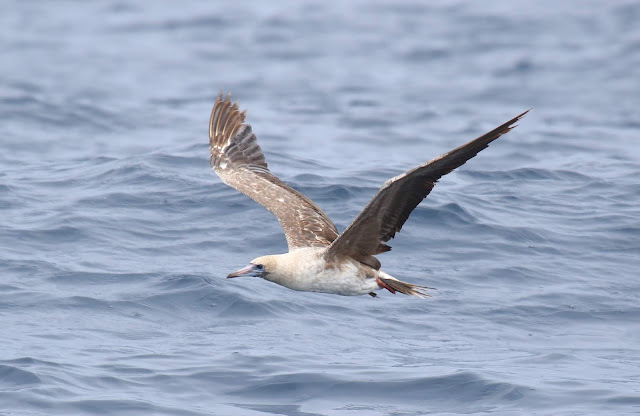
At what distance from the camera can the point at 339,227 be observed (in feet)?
44.0

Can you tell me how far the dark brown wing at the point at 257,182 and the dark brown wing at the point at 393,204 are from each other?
0.79m

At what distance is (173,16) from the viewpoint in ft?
97.1

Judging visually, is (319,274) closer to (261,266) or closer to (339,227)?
(261,266)

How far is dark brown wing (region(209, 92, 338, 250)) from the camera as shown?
34.6ft

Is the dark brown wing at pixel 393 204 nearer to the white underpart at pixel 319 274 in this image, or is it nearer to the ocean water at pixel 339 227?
the white underpart at pixel 319 274

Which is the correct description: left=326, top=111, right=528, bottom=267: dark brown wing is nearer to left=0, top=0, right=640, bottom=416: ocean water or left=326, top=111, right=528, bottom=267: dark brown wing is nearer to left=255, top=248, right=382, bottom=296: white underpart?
left=255, top=248, right=382, bottom=296: white underpart

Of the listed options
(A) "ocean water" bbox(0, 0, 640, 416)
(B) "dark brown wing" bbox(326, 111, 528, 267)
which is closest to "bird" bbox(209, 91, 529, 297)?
(B) "dark brown wing" bbox(326, 111, 528, 267)

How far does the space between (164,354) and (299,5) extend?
22.1m

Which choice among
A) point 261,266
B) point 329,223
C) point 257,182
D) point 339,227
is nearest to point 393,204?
point 261,266

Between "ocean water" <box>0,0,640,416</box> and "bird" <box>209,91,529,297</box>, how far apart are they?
1.05m

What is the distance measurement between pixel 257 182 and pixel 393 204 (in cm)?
276

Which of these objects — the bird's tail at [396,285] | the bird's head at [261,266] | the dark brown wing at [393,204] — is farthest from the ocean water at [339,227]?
the dark brown wing at [393,204]

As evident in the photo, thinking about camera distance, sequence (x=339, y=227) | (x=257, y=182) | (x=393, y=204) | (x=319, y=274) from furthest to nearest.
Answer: (x=339, y=227) < (x=257, y=182) < (x=319, y=274) < (x=393, y=204)

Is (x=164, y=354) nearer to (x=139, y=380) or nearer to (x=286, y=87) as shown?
(x=139, y=380)
